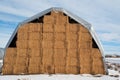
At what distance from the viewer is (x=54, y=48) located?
25.8m

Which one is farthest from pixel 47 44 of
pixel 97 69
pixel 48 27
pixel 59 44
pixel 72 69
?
pixel 97 69

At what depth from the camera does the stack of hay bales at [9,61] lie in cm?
2527

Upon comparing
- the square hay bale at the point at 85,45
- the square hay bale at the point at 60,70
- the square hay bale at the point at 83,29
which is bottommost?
the square hay bale at the point at 60,70

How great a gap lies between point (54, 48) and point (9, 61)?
14.9 ft

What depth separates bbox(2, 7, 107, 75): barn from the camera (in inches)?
1002

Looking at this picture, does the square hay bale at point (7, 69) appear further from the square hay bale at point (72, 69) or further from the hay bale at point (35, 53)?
the square hay bale at point (72, 69)

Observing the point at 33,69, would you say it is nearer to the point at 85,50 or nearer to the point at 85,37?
the point at 85,50

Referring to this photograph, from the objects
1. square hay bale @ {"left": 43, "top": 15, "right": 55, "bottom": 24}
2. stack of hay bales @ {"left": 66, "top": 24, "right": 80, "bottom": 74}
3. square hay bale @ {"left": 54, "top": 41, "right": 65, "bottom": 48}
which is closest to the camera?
stack of hay bales @ {"left": 66, "top": 24, "right": 80, "bottom": 74}

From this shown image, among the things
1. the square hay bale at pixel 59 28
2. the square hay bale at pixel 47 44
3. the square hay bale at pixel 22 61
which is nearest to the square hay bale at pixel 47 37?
the square hay bale at pixel 47 44

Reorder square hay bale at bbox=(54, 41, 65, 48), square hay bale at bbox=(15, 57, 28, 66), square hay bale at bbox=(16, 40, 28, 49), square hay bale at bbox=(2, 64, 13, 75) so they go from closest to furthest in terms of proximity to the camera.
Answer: square hay bale at bbox=(2, 64, 13, 75) → square hay bale at bbox=(15, 57, 28, 66) → square hay bale at bbox=(16, 40, 28, 49) → square hay bale at bbox=(54, 41, 65, 48)

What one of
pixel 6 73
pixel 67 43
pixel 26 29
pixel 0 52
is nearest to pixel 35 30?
pixel 26 29

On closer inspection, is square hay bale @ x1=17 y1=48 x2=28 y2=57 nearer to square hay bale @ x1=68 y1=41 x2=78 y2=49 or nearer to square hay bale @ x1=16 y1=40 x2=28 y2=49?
square hay bale @ x1=16 y1=40 x2=28 y2=49

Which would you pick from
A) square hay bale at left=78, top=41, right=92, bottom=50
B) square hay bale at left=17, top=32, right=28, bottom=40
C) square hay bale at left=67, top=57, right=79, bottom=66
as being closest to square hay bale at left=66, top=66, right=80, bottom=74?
square hay bale at left=67, top=57, right=79, bottom=66

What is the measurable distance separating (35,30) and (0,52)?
1358 inches
